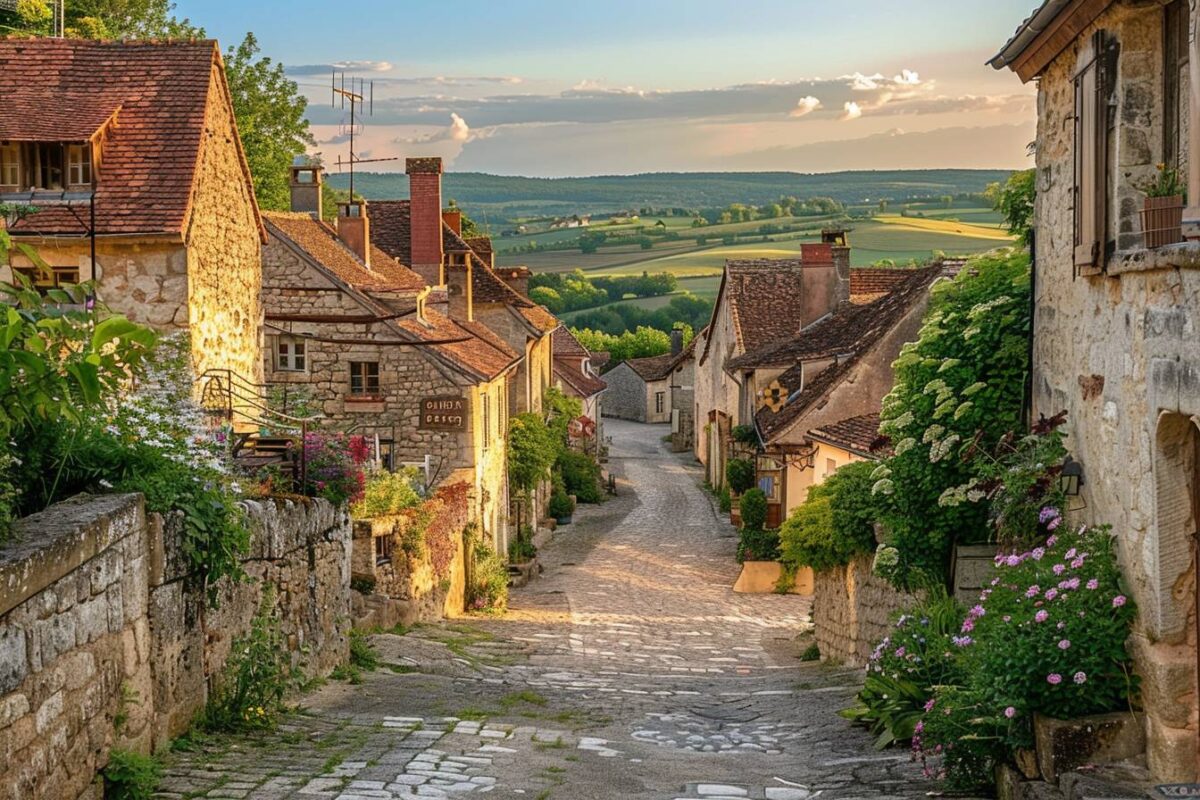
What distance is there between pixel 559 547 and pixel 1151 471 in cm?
3121

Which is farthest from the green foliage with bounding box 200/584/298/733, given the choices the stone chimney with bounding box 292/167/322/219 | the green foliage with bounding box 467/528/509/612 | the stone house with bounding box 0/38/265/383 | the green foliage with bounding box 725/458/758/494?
the green foliage with bounding box 725/458/758/494

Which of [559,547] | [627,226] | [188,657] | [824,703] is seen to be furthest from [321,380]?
[627,226]

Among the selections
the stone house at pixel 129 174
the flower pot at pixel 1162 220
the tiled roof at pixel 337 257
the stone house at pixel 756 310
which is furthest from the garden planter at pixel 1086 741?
the stone house at pixel 756 310

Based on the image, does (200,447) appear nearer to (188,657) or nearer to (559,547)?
(188,657)

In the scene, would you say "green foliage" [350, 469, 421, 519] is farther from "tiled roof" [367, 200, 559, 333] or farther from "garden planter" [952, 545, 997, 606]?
"tiled roof" [367, 200, 559, 333]

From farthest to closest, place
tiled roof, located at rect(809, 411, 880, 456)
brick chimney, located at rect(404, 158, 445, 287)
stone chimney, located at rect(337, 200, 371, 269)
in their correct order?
brick chimney, located at rect(404, 158, 445, 287) < stone chimney, located at rect(337, 200, 371, 269) < tiled roof, located at rect(809, 411, 880, 456)

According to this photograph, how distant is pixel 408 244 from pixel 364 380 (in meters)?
11.2

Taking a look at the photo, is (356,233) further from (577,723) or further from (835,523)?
(577,723)

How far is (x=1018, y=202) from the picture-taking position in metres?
12.3

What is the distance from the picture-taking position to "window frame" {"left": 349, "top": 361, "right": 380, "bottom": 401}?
89.9 feet

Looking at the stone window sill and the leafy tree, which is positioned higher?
the leafy tree

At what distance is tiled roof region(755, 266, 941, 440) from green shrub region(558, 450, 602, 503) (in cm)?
1284

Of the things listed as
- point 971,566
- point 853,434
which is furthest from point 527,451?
point 971,566

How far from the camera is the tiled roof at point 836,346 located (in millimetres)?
27125
